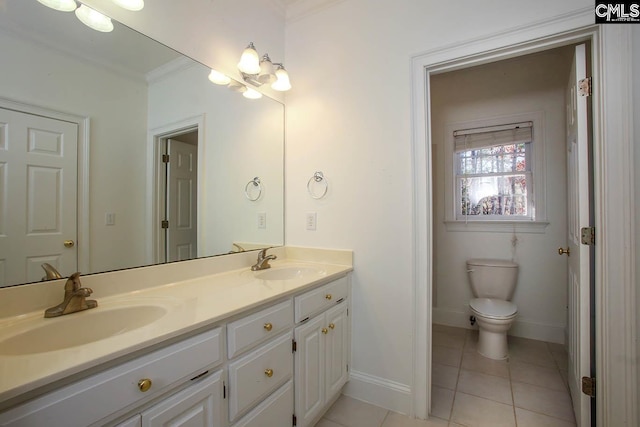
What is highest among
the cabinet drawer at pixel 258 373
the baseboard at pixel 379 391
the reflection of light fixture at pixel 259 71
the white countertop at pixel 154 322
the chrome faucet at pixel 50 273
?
the reflection of light fixture at pixel 259 71

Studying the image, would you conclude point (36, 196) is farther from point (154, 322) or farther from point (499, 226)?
point (499, 226)

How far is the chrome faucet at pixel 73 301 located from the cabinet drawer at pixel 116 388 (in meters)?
0.43

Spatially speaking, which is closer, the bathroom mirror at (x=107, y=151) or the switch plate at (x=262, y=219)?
the bathroom mirror at (x=107, y=151)

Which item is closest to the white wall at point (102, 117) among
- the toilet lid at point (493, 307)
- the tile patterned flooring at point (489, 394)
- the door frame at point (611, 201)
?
the tile patterned flooring at point (489, 394)

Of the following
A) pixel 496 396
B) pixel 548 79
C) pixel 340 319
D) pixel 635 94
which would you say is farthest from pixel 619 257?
pixel 548 79

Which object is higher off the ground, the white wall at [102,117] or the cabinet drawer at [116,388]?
the white wall at [102,117]

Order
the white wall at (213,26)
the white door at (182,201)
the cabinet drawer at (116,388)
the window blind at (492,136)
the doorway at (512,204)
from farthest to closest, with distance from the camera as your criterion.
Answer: the window blind at (492,136)
the doorway at (512,204)
the white door at (182,201)
the white wall at (213,26)
the cabinet drawer at (116,388)

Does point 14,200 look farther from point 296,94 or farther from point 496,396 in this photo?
point 496,396

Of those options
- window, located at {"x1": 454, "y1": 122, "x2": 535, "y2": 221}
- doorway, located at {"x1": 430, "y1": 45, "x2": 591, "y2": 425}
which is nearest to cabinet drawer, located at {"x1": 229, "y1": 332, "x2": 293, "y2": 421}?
doorway, located at {"x1": 430, "y1": 45, "x2": 591, "y2": 425}

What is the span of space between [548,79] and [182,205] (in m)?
3.10

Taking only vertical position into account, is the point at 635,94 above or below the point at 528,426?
above

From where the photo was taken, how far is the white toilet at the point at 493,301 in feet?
6.94

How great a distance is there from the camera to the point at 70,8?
3.49 feet

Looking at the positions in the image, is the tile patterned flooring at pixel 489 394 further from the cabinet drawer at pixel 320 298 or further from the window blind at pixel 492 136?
the window blind at pixel 492 136
